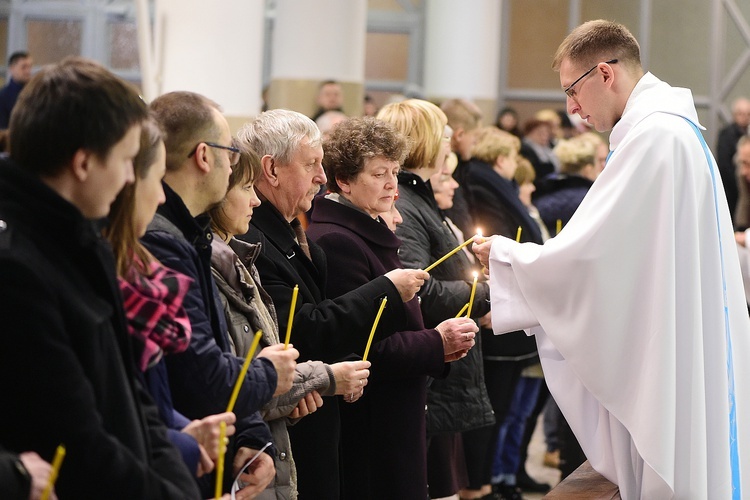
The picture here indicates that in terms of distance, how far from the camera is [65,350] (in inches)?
70.3

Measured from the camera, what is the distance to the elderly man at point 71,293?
178cm

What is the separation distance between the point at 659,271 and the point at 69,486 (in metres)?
2.04

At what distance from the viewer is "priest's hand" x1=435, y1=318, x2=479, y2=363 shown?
3.62m

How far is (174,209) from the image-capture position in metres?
2.50

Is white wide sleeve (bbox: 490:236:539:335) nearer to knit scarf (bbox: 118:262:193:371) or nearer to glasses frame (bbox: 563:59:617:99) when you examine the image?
glasses frame (bbox: 563:59:617:99)

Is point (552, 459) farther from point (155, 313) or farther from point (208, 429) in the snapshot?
point (155, 313)

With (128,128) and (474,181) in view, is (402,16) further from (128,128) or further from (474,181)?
(128,128)

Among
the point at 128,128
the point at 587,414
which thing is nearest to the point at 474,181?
the point at 587,414

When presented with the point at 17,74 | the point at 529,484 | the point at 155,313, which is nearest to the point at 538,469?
the point at 529,484

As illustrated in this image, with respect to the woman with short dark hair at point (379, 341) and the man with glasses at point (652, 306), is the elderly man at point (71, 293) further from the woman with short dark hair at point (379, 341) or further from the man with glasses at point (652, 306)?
the man with glasses at point (652, 306)

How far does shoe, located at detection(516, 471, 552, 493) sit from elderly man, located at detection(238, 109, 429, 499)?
299 cm

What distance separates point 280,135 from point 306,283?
0.45 m

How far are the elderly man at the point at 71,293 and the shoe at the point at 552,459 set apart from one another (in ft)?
16.0

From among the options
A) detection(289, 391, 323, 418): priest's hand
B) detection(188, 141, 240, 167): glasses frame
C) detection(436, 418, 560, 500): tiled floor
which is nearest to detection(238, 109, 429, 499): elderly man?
detection(289, 391, 323, 418): priest's hand
